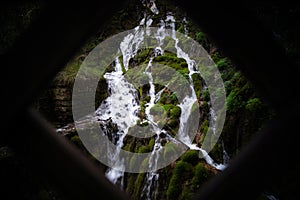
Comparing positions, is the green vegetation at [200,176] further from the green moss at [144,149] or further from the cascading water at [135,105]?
the green moss at [144,149]

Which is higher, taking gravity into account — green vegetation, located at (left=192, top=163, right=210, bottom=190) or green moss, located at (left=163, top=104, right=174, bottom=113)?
green moss, located at (left=163, top=104, right=174, bottom=113)

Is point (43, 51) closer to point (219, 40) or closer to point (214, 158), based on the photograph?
point (219, 40)

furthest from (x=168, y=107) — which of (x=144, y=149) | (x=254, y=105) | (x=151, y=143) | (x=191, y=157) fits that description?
(x=254, y=105)

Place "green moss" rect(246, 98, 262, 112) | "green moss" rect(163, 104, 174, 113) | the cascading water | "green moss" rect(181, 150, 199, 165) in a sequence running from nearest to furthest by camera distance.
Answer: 1. "green moss" rect(246, 98, 262, 112)
2. "green moss" rect(181, 150, 199, 165)
3. the cascading water
4. "green moss" rect(163, 104, 174, 113)

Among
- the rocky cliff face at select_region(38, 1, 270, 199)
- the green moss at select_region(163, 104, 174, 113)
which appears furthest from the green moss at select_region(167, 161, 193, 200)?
the green moss at select_region(163, 104, 174, 113)

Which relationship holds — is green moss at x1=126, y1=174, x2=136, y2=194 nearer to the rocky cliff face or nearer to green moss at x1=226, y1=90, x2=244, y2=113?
the rocky cliff face

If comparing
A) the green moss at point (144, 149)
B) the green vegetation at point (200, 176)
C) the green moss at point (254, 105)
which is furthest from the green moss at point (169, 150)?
the green moss at point (254, 105)

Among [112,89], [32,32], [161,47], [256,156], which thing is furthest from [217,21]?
[161,47]

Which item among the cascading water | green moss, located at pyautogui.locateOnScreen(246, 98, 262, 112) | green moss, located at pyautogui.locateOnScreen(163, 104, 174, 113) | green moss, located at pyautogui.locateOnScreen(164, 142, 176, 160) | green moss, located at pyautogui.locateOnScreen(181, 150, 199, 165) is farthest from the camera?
green moss, located at pyautogui.locateOnScreen(163, 104, 174, 113)
